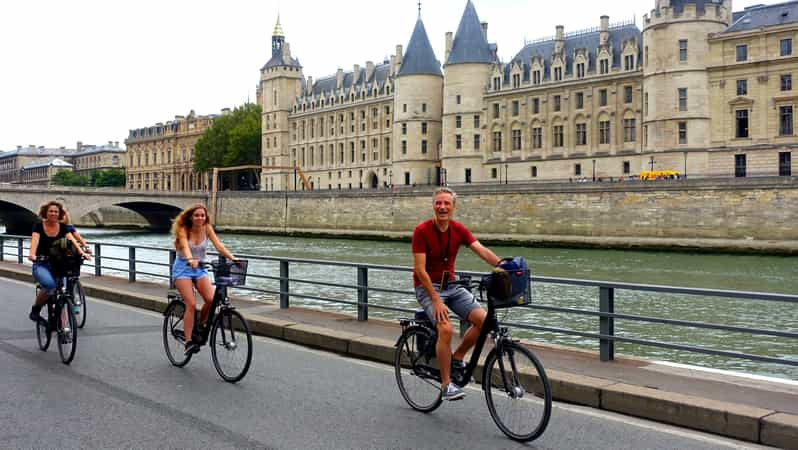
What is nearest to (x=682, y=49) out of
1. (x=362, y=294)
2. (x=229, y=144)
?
(x=362, y=294)

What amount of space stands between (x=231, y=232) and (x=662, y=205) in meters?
37.8

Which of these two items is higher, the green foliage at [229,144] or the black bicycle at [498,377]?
the green foliage at [229,144]

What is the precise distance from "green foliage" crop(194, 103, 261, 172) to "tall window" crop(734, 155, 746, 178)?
5961cm

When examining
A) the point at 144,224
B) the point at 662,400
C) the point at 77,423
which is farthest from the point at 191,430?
the point at 144,224

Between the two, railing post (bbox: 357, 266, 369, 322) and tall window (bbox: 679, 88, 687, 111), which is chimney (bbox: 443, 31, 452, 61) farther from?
railing post (bbox: 357, 266, 369, 322)

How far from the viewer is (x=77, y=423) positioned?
539 centimetres

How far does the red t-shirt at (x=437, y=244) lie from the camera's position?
17.8ft

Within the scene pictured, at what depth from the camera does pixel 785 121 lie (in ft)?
155

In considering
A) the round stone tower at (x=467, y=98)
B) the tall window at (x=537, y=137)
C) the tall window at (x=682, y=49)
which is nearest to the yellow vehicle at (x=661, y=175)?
the tall window at (x=682, y=49)

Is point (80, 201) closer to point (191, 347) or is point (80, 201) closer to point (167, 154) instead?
point (191, 347)

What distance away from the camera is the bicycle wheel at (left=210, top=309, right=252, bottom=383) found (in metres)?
6.49

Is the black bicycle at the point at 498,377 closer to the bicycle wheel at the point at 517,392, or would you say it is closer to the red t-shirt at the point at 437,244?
the bicycle wheel at the point at 517,392

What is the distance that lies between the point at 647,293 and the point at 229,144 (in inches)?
3169

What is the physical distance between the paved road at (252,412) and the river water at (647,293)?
1.64 metres
